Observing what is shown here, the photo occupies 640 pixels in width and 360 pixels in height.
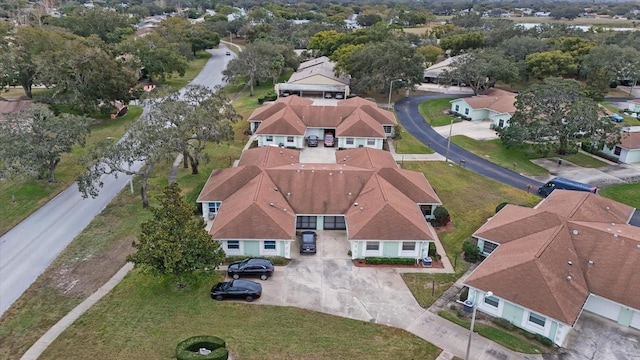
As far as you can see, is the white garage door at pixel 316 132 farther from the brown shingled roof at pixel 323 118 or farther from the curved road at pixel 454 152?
the curved road at pixel 454 152

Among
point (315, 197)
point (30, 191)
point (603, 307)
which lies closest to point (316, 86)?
point (315, 197)

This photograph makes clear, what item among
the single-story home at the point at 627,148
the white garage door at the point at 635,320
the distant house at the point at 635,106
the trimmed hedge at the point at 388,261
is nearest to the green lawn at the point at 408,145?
Answer: the single-story home at the point at 627,148

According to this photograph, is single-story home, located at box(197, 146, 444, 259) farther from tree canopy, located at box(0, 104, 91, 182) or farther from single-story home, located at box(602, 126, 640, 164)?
single-story home, located at box(602, 126, 640, 164)

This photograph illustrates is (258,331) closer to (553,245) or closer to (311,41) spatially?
(553,245)

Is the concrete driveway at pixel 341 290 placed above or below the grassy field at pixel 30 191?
below

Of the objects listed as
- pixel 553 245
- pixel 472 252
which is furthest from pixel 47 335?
pixel 553 245

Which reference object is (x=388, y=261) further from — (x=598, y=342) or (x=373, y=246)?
(x=598, y=342)
